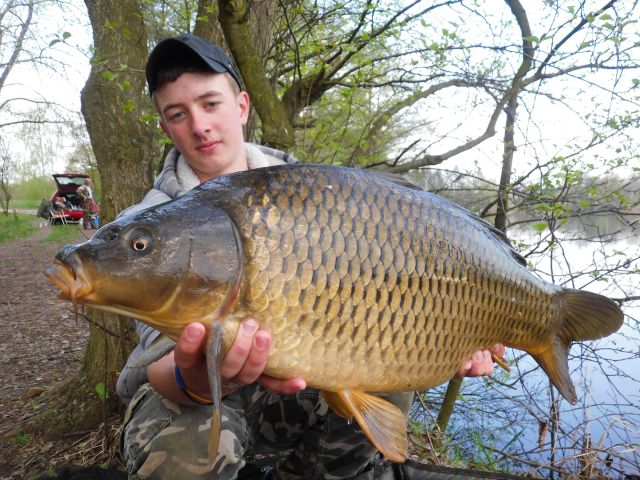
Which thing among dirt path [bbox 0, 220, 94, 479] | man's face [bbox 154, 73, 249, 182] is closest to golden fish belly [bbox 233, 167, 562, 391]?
man's face [bbox 154, 73, 249, 182]

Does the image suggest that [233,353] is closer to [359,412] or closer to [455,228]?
[359,412]

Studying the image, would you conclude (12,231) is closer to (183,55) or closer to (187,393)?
(183,55)

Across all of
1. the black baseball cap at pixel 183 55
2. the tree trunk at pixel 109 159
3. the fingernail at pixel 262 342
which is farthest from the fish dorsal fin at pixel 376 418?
the tree trunk at pixel 109 159

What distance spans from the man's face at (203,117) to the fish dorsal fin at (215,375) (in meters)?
0.86

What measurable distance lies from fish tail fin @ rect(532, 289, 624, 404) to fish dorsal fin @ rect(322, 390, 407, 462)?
1.82 ft

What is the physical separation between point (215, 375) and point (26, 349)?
3670 millimetres

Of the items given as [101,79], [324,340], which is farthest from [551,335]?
[101,79]

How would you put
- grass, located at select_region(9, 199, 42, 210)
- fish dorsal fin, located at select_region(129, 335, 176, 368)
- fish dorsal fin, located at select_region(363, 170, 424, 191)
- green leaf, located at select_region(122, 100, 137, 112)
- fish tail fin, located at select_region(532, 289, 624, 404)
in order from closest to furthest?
fish dorsal fin, located at select_region(129, 335, 176, 368) → fish dorsal fin, located at select_region(363, 170, 424, 191) → fish tail fin, located at select_region(532, 289, 624, 404) → green leaf, located at select_region(122, 100, 137, 112) → grass, located at select_region(9, 199, 42, 210)

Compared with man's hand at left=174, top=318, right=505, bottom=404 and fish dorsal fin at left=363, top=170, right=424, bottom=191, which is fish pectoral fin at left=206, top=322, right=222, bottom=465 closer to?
man's hand at left=174, top=318, right=505, bottom=404

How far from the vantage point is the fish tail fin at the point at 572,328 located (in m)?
1.36

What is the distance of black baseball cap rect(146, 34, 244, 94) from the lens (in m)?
1.49

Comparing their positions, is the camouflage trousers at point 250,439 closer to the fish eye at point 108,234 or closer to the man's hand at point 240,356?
the man's hand at point 240,356

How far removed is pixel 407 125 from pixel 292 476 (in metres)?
4.04

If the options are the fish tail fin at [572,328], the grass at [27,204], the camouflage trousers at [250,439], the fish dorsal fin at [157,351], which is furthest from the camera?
the grass at [27,204]
